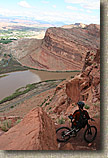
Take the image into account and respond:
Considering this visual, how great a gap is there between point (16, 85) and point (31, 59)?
38.7 feet

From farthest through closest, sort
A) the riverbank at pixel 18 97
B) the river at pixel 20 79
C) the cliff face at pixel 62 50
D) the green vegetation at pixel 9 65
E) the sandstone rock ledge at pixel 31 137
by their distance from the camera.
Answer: the cliff face at pixel 62 50 → the green vegetation at pixel 9 65 → the river at pixel 20 79 → the riverbank at pixel 18 97 → the sandstone rock ledge at pixel 31 137

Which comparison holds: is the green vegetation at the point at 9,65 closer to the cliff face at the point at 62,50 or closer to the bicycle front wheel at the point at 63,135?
the cliff face at the point at 62,50

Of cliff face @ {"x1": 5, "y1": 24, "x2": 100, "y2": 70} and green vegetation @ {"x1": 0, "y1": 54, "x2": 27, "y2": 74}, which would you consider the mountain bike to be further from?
cliff face @ {"x1": 5, "y1": 24, "x2": 100, "y2": 70}

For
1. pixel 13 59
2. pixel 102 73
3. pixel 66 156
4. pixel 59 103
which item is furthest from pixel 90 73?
pixel 13 59

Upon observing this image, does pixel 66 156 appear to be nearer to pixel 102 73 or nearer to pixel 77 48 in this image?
pixel 102 73

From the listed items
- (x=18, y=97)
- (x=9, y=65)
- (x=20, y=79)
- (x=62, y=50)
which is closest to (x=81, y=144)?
(x=18, y=97)

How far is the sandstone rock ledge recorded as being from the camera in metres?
1.93

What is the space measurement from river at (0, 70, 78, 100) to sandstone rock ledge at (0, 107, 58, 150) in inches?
532

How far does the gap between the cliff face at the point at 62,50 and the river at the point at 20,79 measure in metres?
2.28

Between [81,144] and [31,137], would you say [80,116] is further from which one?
[31,137]

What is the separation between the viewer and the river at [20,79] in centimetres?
1731

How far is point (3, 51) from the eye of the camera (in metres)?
34.5

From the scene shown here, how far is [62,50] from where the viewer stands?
28250 millimetres

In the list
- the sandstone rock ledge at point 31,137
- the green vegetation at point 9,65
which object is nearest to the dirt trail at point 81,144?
the sandstone rock ledge at point 31,137
